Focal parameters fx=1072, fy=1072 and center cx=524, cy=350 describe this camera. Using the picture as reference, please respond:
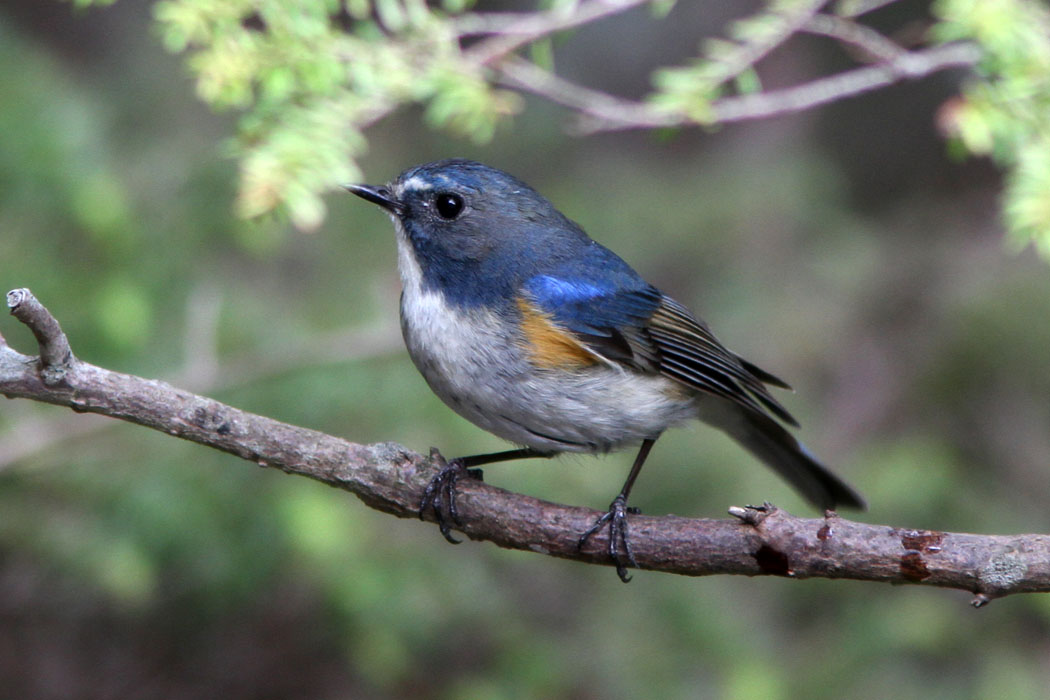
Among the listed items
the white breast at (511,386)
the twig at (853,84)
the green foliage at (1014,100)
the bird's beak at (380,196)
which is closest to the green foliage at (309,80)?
the bird's beak at (380,196)

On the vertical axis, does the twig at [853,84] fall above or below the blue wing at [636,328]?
above

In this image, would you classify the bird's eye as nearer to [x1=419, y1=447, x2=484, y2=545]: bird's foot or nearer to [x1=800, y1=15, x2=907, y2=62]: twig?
[x1=419, y1=447, x2=484, y2=545]: bird's foot

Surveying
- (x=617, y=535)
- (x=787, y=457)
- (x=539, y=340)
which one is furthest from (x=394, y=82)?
(x=787, y=457)

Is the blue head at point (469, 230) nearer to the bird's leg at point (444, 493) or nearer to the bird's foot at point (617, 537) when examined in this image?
the bird's leg at point (444, 493)

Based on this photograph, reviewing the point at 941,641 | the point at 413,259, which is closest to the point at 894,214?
the point at 941,641

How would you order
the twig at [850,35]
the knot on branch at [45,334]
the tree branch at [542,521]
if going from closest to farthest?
the knot on branch at [45,334] → the tree branch at [542,521] → the twig at [850,35]

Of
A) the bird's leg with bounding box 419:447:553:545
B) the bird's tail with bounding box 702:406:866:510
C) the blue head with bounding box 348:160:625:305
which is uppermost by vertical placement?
the blue head with bounding box 348:160:625:305

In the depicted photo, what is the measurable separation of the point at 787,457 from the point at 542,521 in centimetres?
141

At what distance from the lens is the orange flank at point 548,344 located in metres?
3.09

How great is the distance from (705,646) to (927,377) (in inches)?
124

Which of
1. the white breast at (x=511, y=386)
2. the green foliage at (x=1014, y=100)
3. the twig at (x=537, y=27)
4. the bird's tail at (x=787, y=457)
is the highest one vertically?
the twig at (x=537, y=27)

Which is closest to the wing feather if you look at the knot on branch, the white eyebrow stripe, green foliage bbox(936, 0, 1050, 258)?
the white eyebrow stripe

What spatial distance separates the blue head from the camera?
10.8 ft

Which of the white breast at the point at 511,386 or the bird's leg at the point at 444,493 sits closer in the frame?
the bird's leg at the point at 444,493
